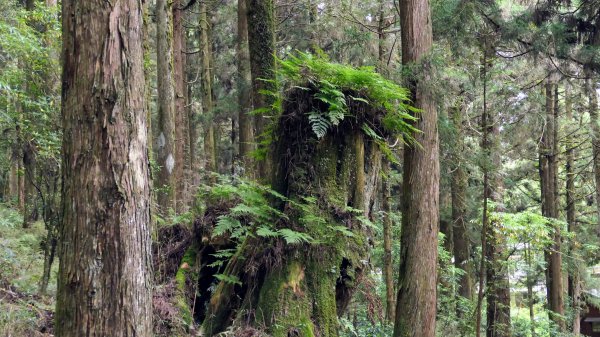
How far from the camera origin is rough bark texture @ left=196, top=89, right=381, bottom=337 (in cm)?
547

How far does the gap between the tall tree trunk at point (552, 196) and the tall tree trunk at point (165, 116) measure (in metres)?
12.1

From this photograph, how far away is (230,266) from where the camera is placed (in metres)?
6.11

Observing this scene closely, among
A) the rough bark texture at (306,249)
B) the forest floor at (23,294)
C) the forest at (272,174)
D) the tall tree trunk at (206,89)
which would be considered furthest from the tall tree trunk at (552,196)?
the forest floor at (23,294)

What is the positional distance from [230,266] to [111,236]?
290cm

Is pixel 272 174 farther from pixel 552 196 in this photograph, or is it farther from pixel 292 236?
pixel 552 196

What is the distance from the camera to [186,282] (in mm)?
6715

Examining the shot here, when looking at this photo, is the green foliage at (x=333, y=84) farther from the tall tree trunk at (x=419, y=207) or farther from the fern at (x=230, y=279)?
the fern at (x=230, y=279)

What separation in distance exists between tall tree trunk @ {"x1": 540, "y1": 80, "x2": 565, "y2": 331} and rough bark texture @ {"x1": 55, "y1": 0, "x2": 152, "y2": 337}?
15.4 metres

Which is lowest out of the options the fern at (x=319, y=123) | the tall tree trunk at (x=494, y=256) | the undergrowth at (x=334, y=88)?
the tall tree trunk at (x=494, y=256)

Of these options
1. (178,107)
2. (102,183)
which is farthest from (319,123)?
(178,107)

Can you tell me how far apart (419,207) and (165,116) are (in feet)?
20.0

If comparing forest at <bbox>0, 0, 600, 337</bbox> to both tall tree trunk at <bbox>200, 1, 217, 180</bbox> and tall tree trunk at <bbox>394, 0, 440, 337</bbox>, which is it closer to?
tall tree trunk at <bbox>394, 0, 440, 337</bbox>

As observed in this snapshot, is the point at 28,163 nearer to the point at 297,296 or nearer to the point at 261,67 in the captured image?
the point at 261,67

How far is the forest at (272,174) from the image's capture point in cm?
342
